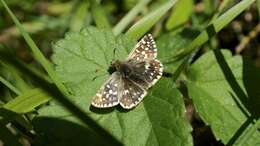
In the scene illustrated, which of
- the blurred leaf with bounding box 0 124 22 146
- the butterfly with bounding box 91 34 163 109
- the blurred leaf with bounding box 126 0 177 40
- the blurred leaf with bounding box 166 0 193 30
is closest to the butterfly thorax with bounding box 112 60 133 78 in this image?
the butterfly with bounding box 91 34 163 109

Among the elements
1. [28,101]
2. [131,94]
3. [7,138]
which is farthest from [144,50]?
[7,138]

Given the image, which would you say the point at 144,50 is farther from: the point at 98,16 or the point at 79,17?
the point at 79,17

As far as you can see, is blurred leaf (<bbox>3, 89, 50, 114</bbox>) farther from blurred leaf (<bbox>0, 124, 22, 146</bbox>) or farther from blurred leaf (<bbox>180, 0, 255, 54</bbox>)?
blurred leaf (<bbox>180, 0, 255, 54</bbox>)

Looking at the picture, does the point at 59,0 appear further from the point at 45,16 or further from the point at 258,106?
the point at 258,106

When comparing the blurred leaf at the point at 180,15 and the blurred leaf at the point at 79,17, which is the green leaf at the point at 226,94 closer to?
the blurred leaf at the point at 180,15

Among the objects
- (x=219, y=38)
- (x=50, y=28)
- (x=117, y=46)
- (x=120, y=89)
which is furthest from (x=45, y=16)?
(x=120, y=89)
